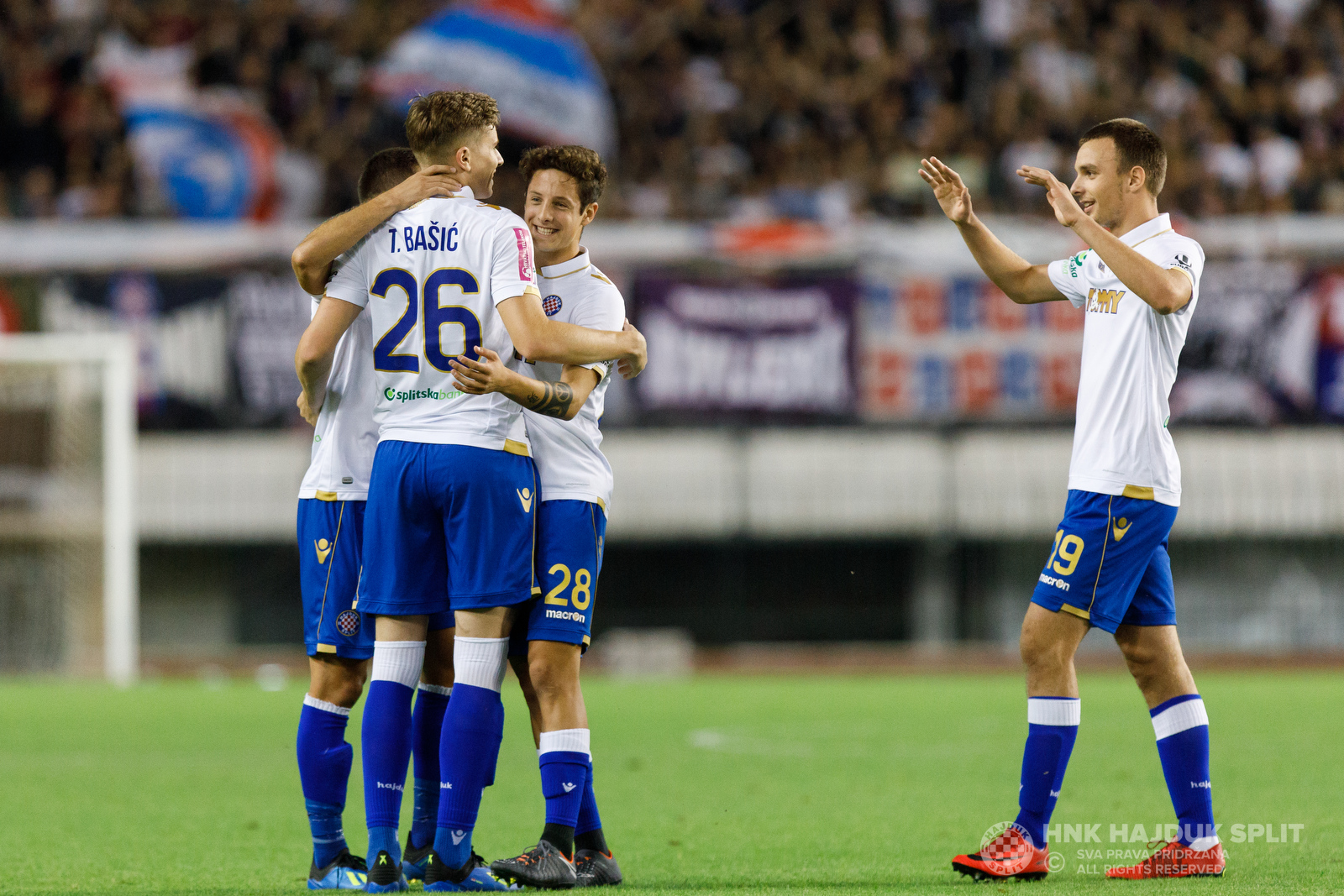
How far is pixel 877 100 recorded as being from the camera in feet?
64.7

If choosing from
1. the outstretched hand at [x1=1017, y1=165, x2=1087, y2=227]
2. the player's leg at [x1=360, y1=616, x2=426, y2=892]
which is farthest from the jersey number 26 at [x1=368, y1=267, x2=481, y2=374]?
the outstretched hand at [x1=1017, y1=165, x2=1087, y2=227]

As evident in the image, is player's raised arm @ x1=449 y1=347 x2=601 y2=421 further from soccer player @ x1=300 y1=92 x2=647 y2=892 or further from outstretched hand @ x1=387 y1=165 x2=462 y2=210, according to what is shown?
outstretched hand @ x1=387 y1=165 x2=462 y2=210

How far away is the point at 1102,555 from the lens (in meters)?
5.08

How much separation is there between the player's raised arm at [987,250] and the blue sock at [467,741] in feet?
6.51

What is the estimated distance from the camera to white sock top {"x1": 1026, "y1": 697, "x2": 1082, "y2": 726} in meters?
5.12

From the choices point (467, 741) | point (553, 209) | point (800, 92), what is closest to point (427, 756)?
point (467, 741)

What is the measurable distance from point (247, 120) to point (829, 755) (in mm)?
12160

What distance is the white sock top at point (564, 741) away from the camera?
16.1 feet

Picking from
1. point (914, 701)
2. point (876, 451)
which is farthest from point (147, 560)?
point (914, 701)

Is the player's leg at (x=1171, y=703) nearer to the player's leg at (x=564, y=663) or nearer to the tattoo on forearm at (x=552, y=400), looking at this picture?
the player's leg at (x=564, y=663)

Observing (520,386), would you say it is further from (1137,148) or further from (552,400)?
(1137,148)

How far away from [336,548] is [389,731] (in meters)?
0.61

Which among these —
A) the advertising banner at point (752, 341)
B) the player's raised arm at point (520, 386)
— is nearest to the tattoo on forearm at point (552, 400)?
the player's raised arm at point (520, 386)

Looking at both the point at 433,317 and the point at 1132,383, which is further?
the point at 1132,383
